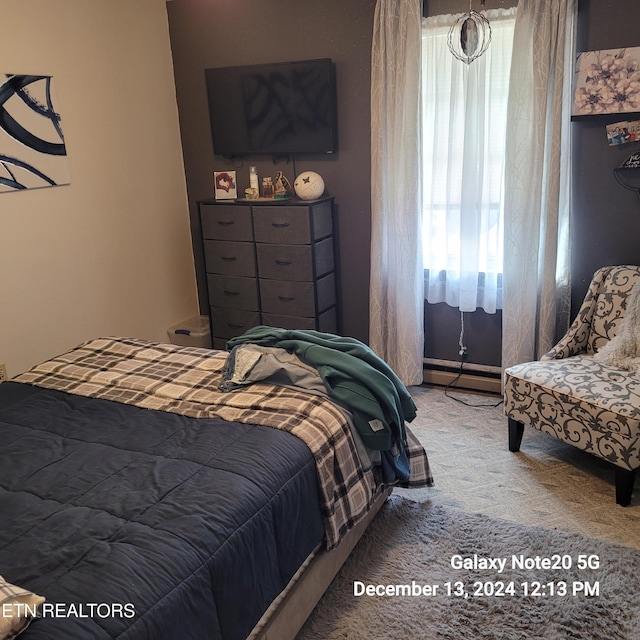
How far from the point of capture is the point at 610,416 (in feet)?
8.32

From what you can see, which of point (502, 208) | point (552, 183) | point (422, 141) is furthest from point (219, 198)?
point (552, 183)

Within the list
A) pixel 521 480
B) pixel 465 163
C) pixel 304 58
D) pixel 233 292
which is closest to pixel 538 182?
pixel 465 163

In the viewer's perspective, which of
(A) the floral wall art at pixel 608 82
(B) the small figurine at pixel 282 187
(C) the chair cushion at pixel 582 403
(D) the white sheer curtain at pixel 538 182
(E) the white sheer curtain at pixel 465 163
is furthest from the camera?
(B) the small figurine at pixel 282 187

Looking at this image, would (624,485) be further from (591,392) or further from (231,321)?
(231,321)

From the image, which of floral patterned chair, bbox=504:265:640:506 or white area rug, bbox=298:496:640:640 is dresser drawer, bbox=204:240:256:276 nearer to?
floral patterned chair, bbox=504:265:640:506

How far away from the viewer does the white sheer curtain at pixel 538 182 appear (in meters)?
3.12

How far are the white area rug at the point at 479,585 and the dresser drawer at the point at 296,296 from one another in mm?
1619

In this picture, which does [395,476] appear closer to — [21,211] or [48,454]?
[48,454]

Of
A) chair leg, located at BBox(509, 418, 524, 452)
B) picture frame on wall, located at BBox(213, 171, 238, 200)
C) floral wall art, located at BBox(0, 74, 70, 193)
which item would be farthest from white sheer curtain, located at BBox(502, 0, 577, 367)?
floral wall art, located at BBox(0, 74, 70, 193)

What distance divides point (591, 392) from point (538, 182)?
121cm

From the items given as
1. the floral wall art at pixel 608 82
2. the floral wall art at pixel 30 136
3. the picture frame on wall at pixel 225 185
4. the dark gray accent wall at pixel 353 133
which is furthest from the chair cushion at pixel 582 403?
the floral wall art at pixel 30 136

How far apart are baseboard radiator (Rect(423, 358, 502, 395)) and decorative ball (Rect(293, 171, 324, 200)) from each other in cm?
127

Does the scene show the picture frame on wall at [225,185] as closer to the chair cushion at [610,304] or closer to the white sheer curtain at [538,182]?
the white sheer curtain at [538,182]

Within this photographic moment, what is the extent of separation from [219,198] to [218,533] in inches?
115
